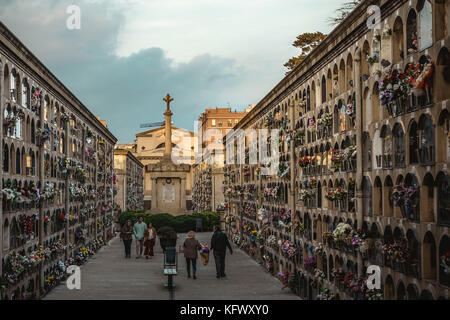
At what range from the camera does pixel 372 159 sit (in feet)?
37.4

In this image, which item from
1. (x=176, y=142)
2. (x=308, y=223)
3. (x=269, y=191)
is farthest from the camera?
(x=176, y=142)

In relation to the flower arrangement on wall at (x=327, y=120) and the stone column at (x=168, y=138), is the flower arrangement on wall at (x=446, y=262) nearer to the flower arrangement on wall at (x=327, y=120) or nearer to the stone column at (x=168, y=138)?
the flower arrangement on wall at (x=327, y=120)

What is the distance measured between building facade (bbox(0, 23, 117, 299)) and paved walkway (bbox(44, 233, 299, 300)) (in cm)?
92

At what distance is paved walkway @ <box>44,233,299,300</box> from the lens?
16.9 m

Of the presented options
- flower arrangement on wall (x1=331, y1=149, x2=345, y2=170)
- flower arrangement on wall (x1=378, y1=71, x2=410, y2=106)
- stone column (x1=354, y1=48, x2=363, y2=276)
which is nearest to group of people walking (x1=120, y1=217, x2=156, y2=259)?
flower arrangement on wall (x1=331, y1=149, x2=345, y2=170)

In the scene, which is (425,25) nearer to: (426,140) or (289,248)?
(426,140)

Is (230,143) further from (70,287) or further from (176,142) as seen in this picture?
(176,142)

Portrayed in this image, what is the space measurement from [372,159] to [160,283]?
991cm

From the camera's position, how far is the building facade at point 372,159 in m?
8.72

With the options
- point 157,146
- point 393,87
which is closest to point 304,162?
point 393,87

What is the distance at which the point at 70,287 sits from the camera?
753 inches

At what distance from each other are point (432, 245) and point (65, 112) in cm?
1623

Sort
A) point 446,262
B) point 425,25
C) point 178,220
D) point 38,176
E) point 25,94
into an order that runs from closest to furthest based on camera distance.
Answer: point 446,262 < point 425,25 < point 25,94 < point 38,176 < point 178,220
